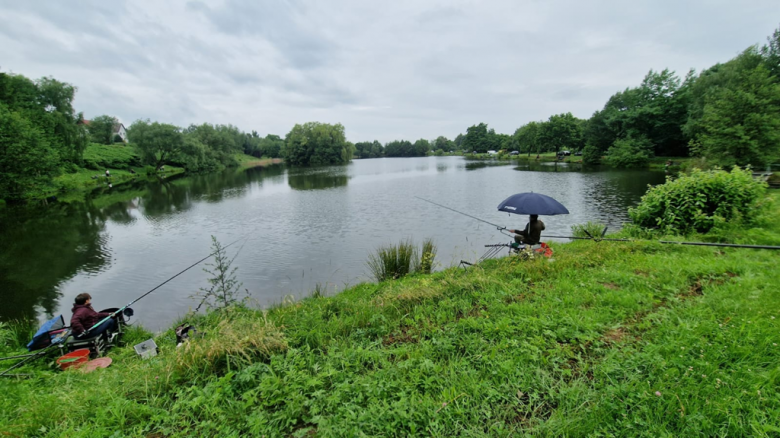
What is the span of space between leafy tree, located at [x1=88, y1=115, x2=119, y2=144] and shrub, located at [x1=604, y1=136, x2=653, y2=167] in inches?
3919

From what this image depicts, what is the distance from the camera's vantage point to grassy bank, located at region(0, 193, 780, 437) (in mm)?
2496

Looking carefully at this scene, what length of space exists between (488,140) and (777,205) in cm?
12778

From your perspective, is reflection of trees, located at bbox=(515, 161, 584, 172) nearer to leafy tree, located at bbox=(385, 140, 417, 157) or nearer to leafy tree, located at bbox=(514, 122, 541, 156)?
leafy tree, located at bbox=(514, 122, 541, 156)

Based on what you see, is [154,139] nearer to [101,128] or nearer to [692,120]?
[101,128]

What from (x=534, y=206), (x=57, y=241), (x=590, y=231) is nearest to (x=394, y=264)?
(x=534, y=206)

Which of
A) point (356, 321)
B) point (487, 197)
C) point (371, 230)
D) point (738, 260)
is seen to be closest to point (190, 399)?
point (356, 321)

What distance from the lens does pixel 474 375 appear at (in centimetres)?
307

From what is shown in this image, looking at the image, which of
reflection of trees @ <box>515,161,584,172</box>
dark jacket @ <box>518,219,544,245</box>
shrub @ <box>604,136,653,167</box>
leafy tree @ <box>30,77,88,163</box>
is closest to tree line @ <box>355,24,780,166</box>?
shrub @ <box>604,136,653,167</box>

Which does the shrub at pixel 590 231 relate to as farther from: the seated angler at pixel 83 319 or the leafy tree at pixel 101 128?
the leafy tree at pixel 101 128

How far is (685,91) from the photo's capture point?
47.6 metres

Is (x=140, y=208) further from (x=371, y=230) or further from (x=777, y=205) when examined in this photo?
(x=777, y=205)

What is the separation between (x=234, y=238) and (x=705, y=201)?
18.1 meters

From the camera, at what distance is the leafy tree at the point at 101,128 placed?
66500mm

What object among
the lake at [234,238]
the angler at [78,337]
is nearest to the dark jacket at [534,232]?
the lake at [234,238]
